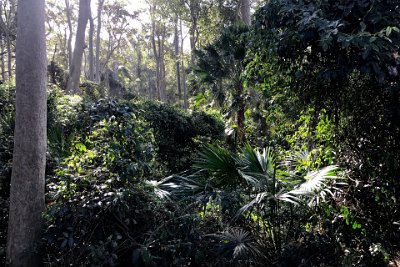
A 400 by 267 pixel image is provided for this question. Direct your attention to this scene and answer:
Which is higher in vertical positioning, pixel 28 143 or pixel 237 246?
pixel 28 143

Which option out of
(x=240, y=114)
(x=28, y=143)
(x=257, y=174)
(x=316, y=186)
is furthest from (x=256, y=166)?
(x=240, y=114)

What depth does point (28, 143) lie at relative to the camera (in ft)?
12.8

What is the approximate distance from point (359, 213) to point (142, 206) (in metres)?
2.59

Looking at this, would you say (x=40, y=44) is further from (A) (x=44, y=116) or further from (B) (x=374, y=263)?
(B) (x=374, y=263)

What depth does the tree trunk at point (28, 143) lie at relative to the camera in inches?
150

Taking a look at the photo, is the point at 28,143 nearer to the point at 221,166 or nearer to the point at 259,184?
the point at 221,166

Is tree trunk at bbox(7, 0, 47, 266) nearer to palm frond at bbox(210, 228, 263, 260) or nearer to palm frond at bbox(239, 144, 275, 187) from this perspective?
palm frond at bbox(210, 228, 263, 260)

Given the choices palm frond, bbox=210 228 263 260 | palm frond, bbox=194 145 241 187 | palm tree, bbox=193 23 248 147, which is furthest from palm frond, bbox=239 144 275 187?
palm tree, bbox=193 23 248 147

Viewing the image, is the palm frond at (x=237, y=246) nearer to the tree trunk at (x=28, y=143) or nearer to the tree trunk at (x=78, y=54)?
the tree trunk at (x=28, y=143)

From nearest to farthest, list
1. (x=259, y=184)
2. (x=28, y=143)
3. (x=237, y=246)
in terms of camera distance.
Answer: (x=237, y=246) < (x=28, y=143) < (x=259, y=184)

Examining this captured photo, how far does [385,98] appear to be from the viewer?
147 inches

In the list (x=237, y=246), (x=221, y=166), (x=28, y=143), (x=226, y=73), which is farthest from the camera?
(x=226, y=73)

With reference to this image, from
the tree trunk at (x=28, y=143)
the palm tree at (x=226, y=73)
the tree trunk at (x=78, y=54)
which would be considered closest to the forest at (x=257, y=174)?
the tree trunk at (x=28, y=143)

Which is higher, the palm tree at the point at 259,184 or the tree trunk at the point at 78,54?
the tree trunk at the point at 78,54
